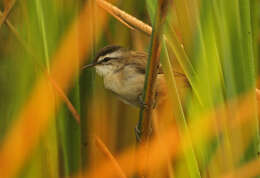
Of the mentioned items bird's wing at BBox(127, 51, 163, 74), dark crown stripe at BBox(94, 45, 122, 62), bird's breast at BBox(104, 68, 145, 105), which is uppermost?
dark crown stripe at BBox(94, 45, 122, 62)

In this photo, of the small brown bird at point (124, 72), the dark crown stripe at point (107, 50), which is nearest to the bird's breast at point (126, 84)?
the small brown bird at point (124, 72)

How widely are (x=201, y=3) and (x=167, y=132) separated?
0.61 meters

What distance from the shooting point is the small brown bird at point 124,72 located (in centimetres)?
177

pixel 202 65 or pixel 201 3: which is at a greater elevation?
pixel 201 3

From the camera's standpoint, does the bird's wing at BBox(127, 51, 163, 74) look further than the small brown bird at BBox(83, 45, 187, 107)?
Yes

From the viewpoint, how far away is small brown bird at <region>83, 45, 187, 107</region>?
1.77 meters

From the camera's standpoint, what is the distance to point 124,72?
1.91m

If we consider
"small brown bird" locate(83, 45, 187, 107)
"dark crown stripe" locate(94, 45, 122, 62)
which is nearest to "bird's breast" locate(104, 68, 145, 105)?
"small brown bird" locate(83, 45, 187, 107)

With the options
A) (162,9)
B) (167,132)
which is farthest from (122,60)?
(162,9)

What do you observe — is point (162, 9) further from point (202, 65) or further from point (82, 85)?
point (82, 85)

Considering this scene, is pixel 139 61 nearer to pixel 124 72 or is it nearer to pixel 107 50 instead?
pixel 124 72

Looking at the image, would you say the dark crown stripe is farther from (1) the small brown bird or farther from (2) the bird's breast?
(2) the bird's breast

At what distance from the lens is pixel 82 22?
1.40 meters

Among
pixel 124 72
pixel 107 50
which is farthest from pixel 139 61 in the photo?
pixel 107 50
